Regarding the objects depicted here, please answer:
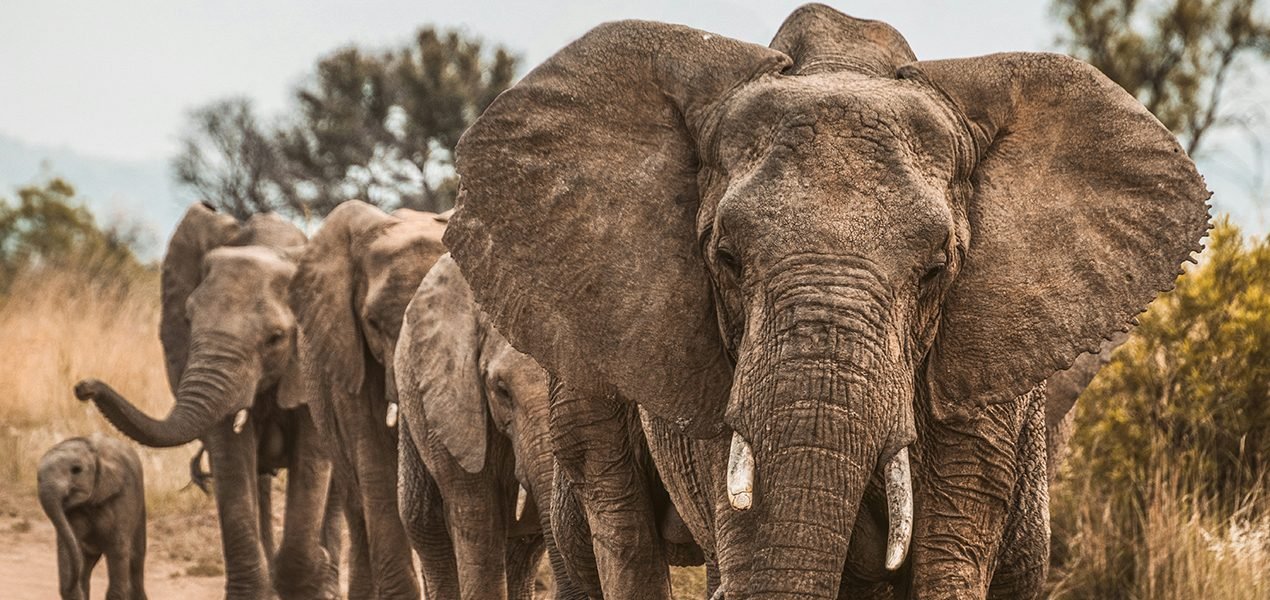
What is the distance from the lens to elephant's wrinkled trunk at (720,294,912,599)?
3971mm

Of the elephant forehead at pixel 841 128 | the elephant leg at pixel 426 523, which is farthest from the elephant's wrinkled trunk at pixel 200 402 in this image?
the elephant forehead at pixel 841 128

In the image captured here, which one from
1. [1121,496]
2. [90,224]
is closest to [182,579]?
[1121,496]

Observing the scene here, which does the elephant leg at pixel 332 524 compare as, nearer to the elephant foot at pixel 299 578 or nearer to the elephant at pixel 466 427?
the elephant foot at pixel 299 578

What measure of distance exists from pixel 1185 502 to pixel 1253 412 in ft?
1.63

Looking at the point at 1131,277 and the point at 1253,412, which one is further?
the point at 1253,412

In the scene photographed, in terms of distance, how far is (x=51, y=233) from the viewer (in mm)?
26219

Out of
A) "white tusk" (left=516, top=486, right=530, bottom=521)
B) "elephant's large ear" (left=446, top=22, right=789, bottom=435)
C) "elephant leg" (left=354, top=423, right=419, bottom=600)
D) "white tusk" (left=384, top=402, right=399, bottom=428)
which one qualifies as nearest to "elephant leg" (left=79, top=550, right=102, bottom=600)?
"elephant leg" (left=354, top=423, right=419, bottom=600)

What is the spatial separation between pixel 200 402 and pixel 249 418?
0.57 meters

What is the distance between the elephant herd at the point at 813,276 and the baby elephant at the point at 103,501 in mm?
4100

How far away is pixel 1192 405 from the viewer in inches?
330

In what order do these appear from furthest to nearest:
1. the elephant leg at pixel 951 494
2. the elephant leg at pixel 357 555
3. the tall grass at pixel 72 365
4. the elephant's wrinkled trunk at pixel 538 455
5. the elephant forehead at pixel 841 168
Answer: the tall grass at pixel 72 365 < the elephant leg at pixel 357 555 < the elephant's wrinkled trunk at pixel 538 455 < the elephant leg at pixel 951 494 < the elephant forehead at pixel 841 168

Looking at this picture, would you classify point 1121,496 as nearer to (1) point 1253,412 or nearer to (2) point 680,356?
(1) point 1253,412

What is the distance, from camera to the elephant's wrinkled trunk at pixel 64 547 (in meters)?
8.88

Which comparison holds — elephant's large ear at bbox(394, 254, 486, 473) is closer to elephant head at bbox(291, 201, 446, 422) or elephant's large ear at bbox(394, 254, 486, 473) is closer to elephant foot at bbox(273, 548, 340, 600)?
elephant head at bbox(291, 201, 446, 422)
